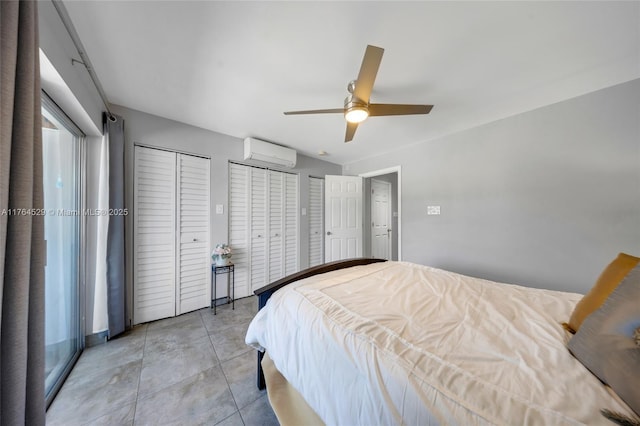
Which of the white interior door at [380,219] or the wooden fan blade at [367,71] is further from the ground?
the wooden fan blade at [367,71]

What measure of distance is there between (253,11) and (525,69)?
1.99 m

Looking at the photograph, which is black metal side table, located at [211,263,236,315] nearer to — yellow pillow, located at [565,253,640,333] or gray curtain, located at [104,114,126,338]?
gray curtain, located at [104,114,126,338]

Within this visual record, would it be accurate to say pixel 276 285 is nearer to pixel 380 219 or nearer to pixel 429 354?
pixel 429 354

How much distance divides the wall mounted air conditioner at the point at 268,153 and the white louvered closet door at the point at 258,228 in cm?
25

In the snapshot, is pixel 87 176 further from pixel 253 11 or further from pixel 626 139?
pixel 626 139

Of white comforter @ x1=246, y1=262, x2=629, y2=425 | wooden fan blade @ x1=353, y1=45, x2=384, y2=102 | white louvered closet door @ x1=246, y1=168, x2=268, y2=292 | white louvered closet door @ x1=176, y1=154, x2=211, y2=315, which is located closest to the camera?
white comforter @ x1=246, y1=262, x2=629, y2=425

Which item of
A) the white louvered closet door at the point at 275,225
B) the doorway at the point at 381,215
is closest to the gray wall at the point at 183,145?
the white louvered closet door at the point at 275,225

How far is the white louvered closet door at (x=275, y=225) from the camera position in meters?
3.24

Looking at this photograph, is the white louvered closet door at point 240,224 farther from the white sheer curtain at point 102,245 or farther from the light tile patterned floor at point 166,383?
the white sheer curtain at point 102,245

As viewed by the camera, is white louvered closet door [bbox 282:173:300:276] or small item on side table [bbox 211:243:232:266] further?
white louvered closet door [bbox 282:173:300:276]

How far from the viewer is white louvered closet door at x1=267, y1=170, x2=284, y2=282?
10.6 feet

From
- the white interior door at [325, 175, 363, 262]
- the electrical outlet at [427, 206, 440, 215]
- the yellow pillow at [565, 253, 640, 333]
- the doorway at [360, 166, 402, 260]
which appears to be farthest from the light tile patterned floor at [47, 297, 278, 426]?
the doorway at [360, 166, 402, 260]

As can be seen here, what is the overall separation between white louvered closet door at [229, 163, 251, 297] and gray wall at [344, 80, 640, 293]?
261cm

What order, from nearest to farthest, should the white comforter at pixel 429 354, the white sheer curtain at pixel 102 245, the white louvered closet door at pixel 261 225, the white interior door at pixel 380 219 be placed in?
the white comforter at pixel 429 354
the white sheer curtain at pixel 102 245
the white louvered closet door at pixel 261 225
the white interior door at pixel 380 219
